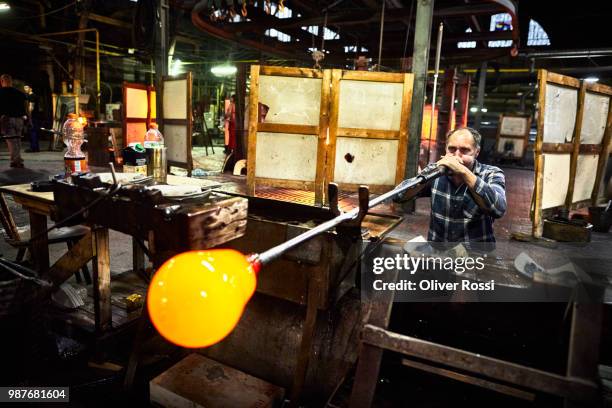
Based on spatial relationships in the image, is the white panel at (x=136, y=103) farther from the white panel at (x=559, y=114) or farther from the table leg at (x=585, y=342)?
the table leg at (x=585, y=342)

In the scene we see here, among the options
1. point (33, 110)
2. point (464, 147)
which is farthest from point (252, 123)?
point (33, 110)

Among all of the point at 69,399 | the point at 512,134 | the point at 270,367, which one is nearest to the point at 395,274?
the point at 270,367

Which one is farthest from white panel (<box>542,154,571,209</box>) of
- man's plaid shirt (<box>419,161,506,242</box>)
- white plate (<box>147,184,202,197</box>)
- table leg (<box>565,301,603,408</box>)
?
white plate (<box>147,184,202,197</box>)

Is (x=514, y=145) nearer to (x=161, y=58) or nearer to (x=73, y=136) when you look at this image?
(x=161, y=58)

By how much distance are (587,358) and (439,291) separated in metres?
1.14

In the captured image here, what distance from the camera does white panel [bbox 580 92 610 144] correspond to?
21.3ft

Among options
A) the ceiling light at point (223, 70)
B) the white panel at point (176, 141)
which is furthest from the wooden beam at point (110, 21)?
the white panel at point (176, 141)

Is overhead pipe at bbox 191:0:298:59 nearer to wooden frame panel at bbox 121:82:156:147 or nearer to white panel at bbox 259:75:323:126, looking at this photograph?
wooden frame panel at bbox 121:82:156:147

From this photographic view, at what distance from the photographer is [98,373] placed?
3.10m

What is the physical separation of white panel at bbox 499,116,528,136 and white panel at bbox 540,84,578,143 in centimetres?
1225

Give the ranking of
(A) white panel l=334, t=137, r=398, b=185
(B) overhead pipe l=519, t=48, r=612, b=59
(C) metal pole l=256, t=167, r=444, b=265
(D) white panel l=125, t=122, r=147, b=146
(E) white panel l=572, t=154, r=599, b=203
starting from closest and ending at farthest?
(C) metal pole l=256, t=167, r=444, b=265, (A) white panel l=334, t=137, r=398, b=185, (E) white panel l=572, t=154, r=599, b=203, (D) white panel l=125, t=122, r=147, b=146, (B) overhead pipe l=519, t=48, r=612, b=59

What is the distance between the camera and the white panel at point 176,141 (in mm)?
8087

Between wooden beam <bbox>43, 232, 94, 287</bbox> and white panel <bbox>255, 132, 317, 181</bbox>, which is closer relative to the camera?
wooden beam <bbox>43, 232, 94, 287</bbox>

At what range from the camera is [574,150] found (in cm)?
633
